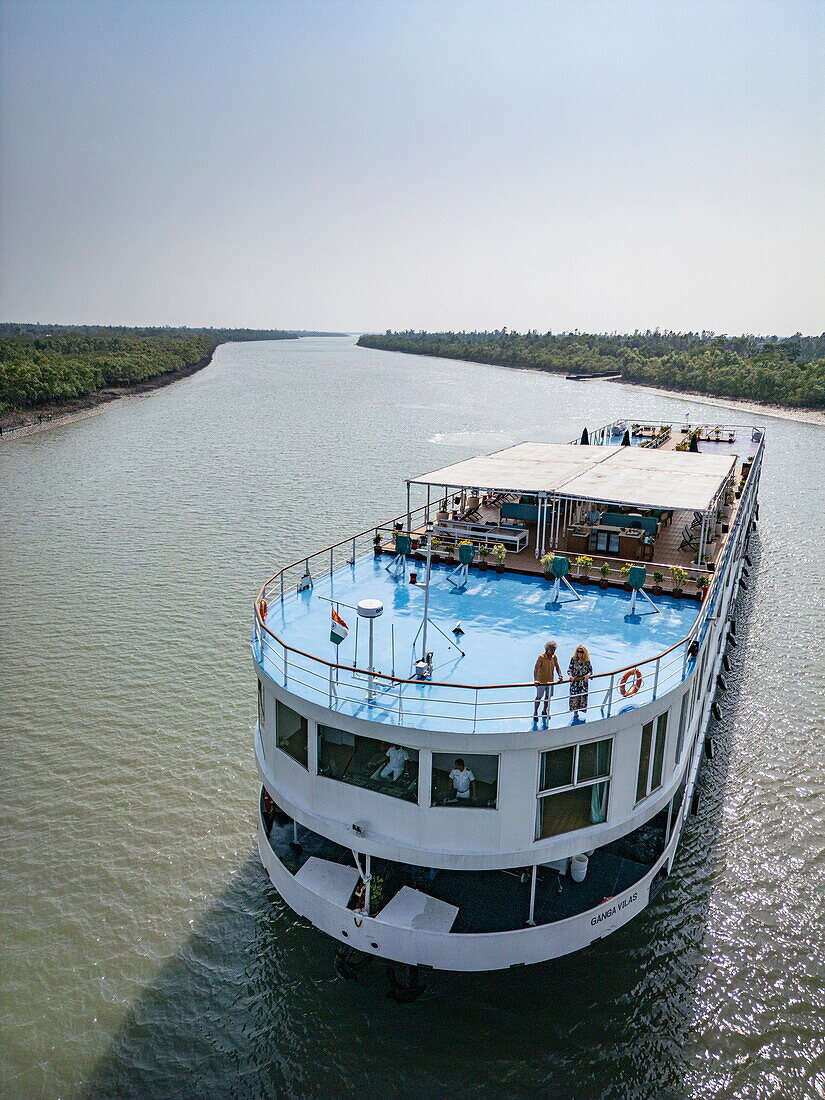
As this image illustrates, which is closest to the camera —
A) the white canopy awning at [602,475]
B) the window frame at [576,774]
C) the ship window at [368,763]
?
the window frame at [576,774]

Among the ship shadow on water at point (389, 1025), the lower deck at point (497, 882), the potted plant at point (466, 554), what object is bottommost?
the ship shadow on water at point (389, 1025)

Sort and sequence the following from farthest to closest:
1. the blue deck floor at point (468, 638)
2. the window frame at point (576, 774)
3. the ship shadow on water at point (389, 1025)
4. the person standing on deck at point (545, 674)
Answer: the blue deck floor at point (468, 638)
the person standing on deck at point (545, 674)
the ship shadow on water at point (389, 1025)
the window frame at point (576, 774)

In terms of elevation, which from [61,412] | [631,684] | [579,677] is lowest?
[61,412]

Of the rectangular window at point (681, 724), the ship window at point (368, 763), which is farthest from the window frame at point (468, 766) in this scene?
the rectangular window at point (681, 724)

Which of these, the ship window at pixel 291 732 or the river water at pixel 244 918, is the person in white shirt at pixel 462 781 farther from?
the river water at pixel 244 918

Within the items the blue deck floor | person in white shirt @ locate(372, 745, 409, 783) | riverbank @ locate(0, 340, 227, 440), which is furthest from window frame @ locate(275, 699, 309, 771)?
riverbank @ locate(0, 340, 227, 440)

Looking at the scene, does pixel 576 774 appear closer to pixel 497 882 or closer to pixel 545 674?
pixel 545 674

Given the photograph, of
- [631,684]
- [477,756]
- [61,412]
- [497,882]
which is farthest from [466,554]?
[61,412]

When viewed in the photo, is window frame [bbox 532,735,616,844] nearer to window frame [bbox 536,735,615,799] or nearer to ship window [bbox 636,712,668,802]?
window frame [bbox 536,735,615,799]
